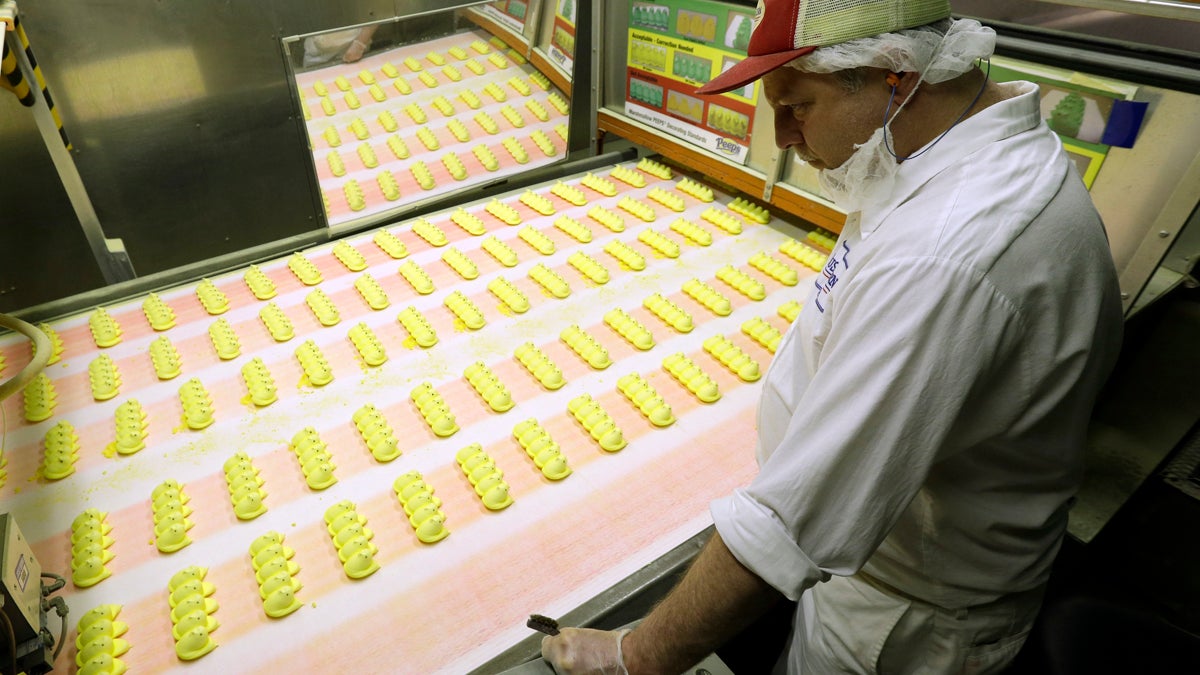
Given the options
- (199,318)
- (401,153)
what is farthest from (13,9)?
(401,153)

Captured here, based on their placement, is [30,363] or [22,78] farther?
[22,78]

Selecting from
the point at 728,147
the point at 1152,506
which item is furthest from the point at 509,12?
the point at 1152,506

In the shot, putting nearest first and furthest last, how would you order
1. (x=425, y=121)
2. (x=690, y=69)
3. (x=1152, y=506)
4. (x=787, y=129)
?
1. (x=787, y=129)
2. (x=1152, y=506)
3. (x=690, y=69)
4. (x=425, y=121)

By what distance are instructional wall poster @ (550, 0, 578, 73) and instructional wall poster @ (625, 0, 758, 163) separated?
0.33m

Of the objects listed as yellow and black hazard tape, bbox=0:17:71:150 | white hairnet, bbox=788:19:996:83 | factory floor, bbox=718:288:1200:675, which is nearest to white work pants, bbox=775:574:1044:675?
factory floor, bbox=718:288:1200:675

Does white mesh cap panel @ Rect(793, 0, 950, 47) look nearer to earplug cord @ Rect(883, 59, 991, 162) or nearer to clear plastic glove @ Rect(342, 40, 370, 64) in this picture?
earplug cord @ Rect(883, 59, 991, 162)

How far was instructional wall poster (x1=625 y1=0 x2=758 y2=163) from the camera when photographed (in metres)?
3.03

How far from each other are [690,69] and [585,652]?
2877 mm

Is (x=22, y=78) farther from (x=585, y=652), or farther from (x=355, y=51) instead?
(x=585, y=652)

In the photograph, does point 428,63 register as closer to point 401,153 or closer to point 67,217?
point 401,153

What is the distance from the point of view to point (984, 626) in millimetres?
1329

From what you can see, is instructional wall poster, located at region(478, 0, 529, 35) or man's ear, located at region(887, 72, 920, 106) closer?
man's ear, located at region(887, 72, 920, 106)

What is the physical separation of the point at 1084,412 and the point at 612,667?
0.98 m

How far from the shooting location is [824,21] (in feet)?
3.48
